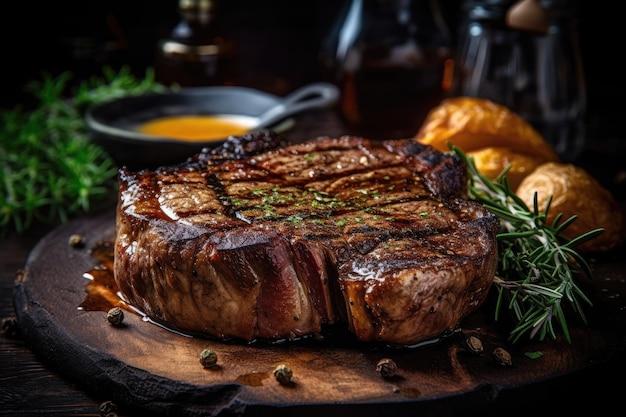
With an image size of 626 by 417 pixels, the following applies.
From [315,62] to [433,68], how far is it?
2.16 metres

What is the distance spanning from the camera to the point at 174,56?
15.4ft

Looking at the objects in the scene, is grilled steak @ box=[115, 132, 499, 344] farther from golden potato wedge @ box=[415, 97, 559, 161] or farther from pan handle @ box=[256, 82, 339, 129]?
pan handle @ box=[256, 82, 339, 129]

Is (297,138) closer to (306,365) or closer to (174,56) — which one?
(174,56)

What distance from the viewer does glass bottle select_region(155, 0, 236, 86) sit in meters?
4.61

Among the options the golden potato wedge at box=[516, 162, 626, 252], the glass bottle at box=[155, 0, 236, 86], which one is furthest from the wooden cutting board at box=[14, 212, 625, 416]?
the glass bottle at box=[155, 0, 236, 86]

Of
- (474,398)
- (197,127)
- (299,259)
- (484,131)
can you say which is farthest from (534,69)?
(474,398)

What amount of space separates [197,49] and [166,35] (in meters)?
0.71

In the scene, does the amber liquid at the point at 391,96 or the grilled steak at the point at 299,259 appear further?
the amber liquid at the point at 391,96

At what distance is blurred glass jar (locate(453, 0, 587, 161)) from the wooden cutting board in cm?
185

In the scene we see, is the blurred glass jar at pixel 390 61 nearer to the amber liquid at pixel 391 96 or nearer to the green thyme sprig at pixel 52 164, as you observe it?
the amber liquid at pixel 391 96

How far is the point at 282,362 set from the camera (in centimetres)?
215

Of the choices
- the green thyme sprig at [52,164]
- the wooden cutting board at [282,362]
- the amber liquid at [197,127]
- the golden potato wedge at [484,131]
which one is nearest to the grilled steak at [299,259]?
the wooden cutting board at [282,362]

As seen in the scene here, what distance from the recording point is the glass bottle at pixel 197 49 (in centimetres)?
461

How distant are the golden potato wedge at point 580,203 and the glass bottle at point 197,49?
2358mm
